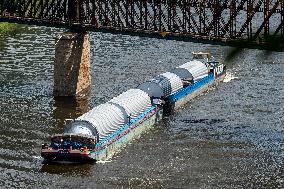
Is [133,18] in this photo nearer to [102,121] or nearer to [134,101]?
[134,101]

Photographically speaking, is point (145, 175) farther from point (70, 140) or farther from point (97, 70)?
point (97, 70)

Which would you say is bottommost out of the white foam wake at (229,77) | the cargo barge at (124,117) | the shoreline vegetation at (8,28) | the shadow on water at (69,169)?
the shadow on water at (69,169)

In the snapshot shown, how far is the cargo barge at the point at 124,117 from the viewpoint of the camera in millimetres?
42375

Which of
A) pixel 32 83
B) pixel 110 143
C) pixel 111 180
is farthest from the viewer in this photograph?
pixel 32 83

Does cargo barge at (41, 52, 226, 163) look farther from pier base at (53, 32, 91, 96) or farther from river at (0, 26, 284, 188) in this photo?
pier base at (53, 32, 91, 96)

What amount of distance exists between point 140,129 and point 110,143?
5.73m

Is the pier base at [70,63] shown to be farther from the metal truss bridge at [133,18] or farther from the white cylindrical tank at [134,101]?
the white cylindrical tank at [134,101]

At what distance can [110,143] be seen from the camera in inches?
1735

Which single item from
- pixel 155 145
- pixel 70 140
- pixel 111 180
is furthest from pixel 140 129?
pixel 111 180

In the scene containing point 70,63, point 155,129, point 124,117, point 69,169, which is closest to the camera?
point 69,169

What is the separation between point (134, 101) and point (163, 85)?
24.3 ft

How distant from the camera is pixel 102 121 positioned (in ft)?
146

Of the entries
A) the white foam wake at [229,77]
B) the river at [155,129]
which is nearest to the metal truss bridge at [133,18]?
the river at [155,129]

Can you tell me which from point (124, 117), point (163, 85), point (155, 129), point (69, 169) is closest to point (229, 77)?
point (163, 85)
